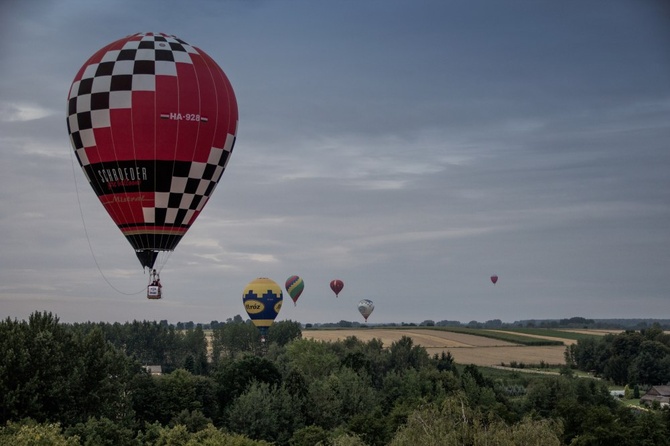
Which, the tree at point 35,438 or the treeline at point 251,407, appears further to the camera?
the tree at point 35,438

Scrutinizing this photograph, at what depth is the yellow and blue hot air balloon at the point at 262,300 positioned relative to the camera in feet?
469

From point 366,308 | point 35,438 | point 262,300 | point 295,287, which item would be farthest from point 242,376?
point 366,308

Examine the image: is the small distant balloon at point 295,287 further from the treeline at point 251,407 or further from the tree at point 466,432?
the tree at point 466,432

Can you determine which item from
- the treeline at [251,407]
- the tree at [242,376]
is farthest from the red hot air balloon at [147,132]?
the tree at [242,376]

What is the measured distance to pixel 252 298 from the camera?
143250 mm

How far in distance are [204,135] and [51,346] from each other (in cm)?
2523

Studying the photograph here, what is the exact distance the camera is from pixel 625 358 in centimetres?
17250

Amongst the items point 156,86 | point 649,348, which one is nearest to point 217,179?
point 156,86

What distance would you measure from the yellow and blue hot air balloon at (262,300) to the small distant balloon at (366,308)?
171 ft

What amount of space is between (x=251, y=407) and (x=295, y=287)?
3224 inches

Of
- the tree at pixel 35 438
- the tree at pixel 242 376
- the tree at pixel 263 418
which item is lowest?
the tree at pixel 263 418

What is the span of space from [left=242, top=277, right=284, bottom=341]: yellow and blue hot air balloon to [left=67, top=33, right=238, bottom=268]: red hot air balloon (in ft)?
290

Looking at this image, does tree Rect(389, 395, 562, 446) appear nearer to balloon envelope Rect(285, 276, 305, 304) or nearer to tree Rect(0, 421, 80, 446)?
tree Rect(0, 421, 80, 446)

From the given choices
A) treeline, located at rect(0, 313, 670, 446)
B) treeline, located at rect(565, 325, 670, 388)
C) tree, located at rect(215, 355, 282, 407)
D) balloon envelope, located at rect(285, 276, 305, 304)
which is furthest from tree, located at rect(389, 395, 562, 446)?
treeline, located at rect(565, 325, 670, 388)
